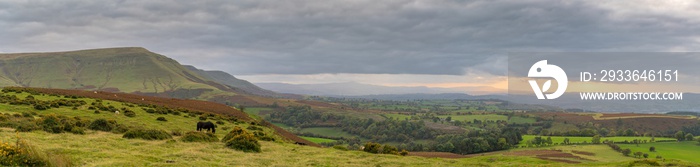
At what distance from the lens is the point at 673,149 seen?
4250 inches

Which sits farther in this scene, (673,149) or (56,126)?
(673,149)

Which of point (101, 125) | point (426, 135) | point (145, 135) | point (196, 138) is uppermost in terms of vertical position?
point (101, 125)

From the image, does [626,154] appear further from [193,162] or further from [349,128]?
[349,128]

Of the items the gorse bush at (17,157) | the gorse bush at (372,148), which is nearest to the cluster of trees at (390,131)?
the gorse bush at (372,148)

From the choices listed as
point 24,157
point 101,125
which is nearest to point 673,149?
point 101,125

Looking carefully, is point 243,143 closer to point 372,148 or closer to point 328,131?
point 372,148

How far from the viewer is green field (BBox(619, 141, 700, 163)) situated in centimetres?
9544

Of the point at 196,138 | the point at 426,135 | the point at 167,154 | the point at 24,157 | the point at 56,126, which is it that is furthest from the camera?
the point at 426,135

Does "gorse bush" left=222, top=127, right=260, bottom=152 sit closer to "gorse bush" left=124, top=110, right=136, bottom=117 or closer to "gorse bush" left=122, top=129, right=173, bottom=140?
"gorse bush" left=122, top=129, right=173, bottom=140

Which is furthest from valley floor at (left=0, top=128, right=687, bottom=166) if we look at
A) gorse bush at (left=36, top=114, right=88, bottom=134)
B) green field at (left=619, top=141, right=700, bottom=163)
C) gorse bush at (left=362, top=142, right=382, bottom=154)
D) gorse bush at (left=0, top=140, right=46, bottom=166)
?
green field at (left=619, top=141, right=700, bottom=163)

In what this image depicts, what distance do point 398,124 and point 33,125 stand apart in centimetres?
16546

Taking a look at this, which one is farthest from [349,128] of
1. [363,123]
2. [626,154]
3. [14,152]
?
[14,152]

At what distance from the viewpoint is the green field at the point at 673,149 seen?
9544 cm

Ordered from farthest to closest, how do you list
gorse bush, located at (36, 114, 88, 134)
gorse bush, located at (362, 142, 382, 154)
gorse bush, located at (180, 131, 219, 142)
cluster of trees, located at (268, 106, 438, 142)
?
cluster of trees, located at (268, 106, 438, 142)
gorse bush, located at (362, 142, 382, 154)
gorse bush, located at (180, 131, 219, 142)
gorse bush, located at (36, 114, 88, 134)
